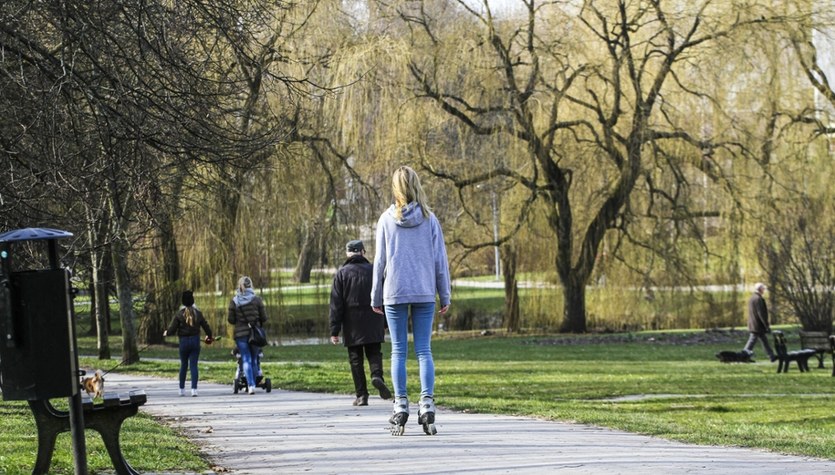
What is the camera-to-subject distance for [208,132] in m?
12.1

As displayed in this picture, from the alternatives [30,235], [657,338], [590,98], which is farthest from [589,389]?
[590,98]

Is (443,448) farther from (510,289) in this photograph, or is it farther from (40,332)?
(510,289)

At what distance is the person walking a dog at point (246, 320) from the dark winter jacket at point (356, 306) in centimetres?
321

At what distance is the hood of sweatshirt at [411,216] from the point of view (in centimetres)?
1145

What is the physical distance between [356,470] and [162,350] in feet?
87.8

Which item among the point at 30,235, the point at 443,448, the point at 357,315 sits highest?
the point at 30,235

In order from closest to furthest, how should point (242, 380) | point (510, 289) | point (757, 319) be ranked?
point (242, 380) → point (757, 319) → point (510, 289)

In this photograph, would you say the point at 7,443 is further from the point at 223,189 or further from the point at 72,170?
the point at 223,189

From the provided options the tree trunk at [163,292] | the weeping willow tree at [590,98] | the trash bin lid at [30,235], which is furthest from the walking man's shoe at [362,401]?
the weeping willow tree at [590,98]

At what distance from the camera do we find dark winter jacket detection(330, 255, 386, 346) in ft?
48.8

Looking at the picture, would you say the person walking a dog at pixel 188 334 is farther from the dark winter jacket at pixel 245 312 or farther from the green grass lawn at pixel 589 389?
the green grass lawn at pixel 589 389

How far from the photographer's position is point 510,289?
1523 inches

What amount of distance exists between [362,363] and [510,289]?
23854 millimetres

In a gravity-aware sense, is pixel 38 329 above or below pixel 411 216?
below
